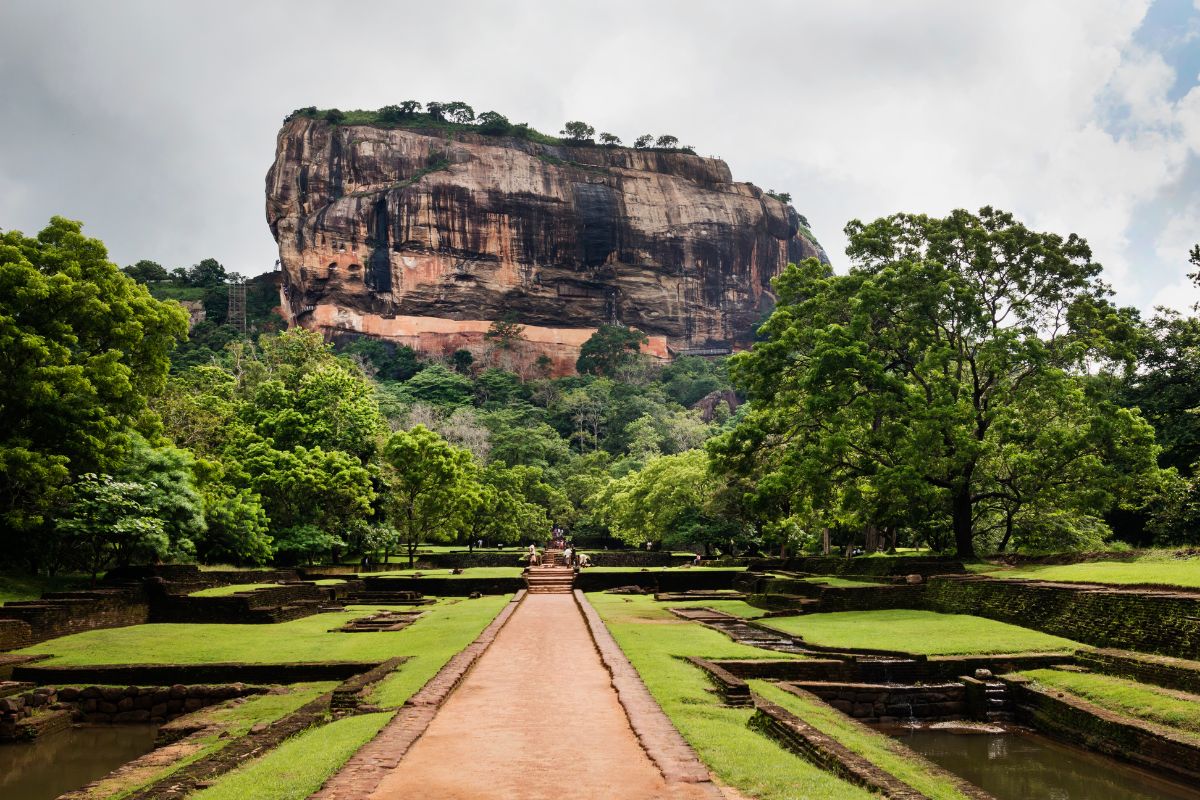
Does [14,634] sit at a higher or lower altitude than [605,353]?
lower

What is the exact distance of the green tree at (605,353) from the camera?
10369 cm

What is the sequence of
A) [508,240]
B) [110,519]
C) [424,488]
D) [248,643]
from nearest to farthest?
[248,643] < [110,519] < [424,488] < [508,240]

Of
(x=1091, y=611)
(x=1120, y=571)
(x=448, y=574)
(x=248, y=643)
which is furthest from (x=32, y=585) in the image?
(x=1120, y=571)

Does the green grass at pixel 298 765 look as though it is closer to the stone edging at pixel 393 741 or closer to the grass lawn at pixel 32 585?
the stone edging at pixel 393 741

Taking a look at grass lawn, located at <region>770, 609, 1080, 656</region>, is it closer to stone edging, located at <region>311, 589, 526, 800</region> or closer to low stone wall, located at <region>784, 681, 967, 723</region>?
low stone wall, located at <region>784, 681, 967, 723</region>

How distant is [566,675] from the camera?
11.3 m

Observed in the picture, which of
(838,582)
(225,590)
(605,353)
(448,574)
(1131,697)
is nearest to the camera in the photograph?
(1131,697)

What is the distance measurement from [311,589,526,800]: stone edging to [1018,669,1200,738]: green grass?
7.94 m

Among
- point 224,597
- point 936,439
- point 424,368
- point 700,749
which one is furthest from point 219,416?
point 424,368

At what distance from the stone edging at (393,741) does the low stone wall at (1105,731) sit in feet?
24.6

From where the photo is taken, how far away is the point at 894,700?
1236 centimetres

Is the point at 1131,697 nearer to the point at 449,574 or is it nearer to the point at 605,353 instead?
the point at 449,574

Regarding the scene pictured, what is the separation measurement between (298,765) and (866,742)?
5676 mm

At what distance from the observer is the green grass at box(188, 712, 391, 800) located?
6.52m
